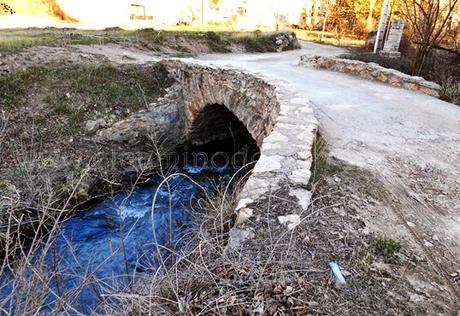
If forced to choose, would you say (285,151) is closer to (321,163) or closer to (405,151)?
(321,163)

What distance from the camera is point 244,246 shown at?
2.56 m

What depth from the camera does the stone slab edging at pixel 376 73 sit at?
7441 millimetres

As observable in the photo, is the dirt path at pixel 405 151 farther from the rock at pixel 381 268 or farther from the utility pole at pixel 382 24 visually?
the utility pole at pixel 382 24

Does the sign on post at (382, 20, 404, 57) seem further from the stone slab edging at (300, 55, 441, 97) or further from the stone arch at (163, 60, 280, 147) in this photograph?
the stone arch at (163, 60, 280, 147)

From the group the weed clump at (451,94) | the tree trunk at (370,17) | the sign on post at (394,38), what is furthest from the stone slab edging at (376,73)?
the tree trunk at (370,17)

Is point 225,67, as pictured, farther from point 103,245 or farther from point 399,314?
point 399,314

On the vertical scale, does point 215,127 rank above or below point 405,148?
below

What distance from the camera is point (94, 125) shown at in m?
8.51

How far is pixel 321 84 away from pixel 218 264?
6.46m

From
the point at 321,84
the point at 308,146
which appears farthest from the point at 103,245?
the point at 321,84

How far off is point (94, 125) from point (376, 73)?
655cm

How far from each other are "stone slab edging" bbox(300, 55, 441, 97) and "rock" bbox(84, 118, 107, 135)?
5996 mm

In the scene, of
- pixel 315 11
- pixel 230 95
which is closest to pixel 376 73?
pixel 230 95

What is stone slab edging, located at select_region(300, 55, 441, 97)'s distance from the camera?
7.44 m
